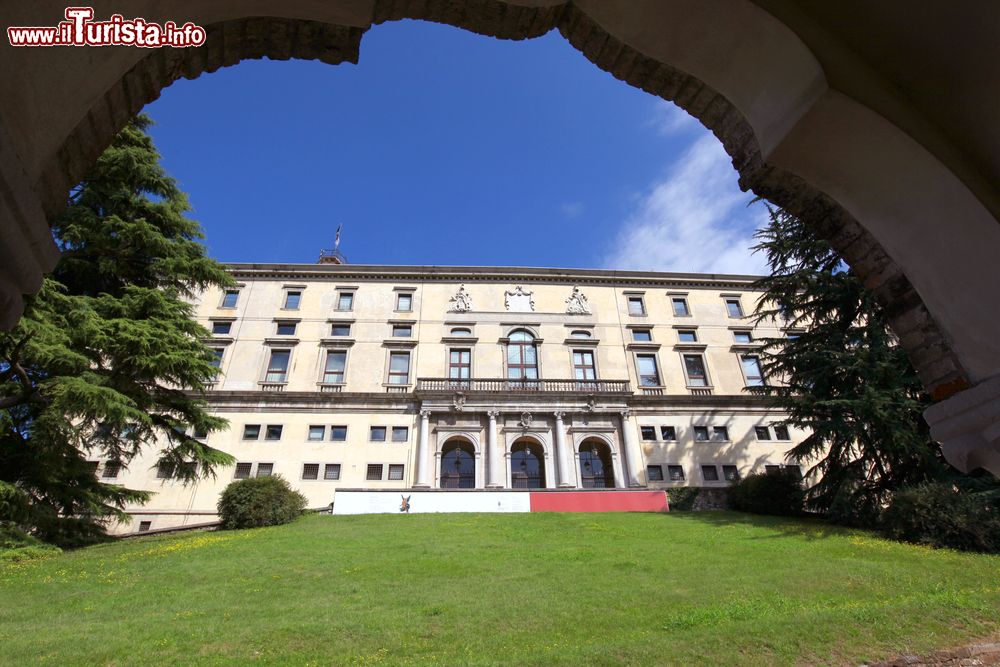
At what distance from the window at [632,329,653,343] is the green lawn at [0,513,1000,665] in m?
20.2

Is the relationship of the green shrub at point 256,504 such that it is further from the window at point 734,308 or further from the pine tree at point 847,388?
the window at point 734,308

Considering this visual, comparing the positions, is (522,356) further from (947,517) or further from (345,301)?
(947,517)

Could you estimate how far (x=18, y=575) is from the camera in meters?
10.2

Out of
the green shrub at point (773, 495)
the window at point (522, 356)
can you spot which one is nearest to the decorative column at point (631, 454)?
the window at point (522, 356)

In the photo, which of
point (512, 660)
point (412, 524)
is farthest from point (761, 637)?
point (412, 524)

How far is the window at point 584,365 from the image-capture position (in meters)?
31.6

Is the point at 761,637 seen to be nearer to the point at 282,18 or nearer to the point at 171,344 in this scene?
the point at 282,18

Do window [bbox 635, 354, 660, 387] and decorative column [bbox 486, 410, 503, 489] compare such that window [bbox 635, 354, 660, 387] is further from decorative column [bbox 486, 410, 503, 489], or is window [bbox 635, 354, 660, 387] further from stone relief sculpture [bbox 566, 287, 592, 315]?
decorative column [bbox 486, 410, 503, 489]

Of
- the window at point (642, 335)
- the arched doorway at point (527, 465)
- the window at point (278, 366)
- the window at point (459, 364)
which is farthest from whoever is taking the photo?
the window at point (642, 335)

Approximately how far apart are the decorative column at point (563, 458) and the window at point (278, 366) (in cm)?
1665

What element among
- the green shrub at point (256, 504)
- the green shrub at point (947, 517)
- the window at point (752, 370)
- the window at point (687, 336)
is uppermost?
the window at point (687, 336)

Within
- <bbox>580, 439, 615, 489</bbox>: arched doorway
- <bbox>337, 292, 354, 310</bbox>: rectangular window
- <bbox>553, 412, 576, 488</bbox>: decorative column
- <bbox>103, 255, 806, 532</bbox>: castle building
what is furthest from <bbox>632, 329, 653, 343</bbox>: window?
<bbox>337, 292, 354, 310</bbox>: rectangular window

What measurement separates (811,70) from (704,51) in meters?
0.65

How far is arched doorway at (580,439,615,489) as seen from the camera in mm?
27766
